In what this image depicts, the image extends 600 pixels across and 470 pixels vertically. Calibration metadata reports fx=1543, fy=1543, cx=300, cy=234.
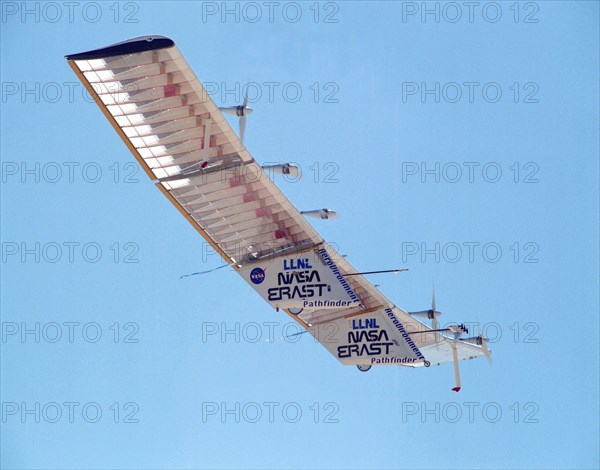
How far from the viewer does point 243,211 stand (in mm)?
78938

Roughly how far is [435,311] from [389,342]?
179 inches

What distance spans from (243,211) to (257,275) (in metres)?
3.75

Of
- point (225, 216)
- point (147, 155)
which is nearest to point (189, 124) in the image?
point (147, 155)

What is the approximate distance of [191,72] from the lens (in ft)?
225

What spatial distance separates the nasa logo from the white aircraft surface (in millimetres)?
52

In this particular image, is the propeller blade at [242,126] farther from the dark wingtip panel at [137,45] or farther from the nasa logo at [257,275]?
the nasa logo at [257,275]

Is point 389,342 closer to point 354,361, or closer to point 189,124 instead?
point 354,361

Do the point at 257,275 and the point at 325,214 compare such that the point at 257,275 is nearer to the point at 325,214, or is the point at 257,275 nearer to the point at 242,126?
the point at 325,214

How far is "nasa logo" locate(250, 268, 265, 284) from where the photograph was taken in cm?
8050

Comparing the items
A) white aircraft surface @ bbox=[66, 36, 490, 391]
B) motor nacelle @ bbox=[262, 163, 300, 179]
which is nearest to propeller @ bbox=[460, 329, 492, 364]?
white aircraft surface @ bbox=[66, 36, 490, 391]

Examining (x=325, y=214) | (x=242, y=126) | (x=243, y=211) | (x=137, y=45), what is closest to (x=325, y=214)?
(x=325, y=214)

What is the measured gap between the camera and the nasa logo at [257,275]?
8050 cm

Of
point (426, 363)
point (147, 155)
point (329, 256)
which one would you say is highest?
point (147, 155)

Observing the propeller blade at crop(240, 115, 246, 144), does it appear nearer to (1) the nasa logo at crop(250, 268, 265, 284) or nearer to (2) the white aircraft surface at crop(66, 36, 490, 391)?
(2) the white aircraft surface at crop(66, 36, 490, 391)
